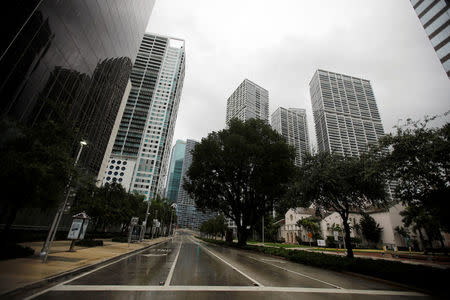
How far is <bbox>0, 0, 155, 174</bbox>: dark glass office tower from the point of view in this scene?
480 inches

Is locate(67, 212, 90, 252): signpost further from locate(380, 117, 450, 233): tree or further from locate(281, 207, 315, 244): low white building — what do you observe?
locate(281, 207, 315, 244): low white building

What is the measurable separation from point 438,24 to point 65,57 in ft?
173

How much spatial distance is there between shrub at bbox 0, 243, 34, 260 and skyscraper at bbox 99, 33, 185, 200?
91.5 m

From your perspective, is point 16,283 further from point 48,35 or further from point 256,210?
point 256,210

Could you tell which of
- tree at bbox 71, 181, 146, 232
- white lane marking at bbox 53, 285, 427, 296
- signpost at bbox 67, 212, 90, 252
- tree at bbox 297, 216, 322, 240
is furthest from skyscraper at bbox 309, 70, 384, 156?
signpost at bbox 67, 212, 90, 252

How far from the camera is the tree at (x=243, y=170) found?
28281 millimetres

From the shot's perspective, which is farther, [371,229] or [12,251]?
[371,229]

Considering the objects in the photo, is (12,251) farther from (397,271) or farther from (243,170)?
(243,170)

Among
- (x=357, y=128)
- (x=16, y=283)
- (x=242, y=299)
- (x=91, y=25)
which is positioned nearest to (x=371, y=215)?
(x=242, y=299)

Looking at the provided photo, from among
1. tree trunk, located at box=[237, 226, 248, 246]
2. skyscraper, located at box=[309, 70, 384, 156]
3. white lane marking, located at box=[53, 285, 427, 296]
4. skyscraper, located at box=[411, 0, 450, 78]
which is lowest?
white lane marking, located at box=[53, 285, 427, 296]

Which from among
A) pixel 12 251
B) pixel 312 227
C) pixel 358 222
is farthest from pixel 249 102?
pixel 12 251

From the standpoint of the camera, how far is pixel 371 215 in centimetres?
4684

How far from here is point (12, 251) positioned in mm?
8820

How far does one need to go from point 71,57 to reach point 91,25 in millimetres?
4281
